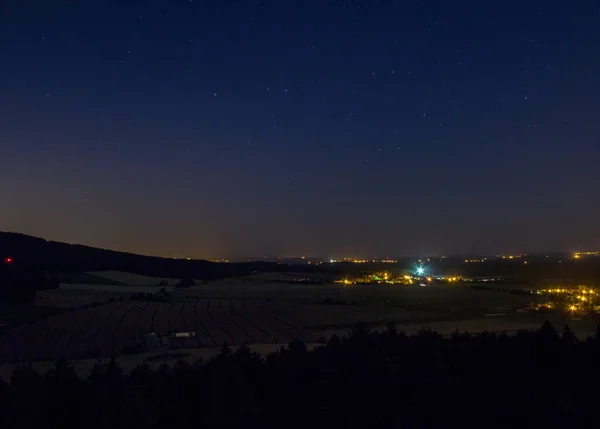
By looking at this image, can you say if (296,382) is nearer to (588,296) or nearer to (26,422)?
(26,422)

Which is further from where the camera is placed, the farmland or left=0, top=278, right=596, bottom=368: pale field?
left=0, top=278, right=596, bottom=368: pale field

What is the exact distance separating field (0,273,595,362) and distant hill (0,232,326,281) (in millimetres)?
27842

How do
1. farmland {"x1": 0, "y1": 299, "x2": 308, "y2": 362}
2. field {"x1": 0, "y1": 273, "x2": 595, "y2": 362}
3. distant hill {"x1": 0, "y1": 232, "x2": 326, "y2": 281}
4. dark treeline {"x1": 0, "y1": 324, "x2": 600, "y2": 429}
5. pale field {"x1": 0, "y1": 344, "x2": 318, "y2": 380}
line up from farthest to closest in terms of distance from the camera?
distant hill {"x1": 0, "y1": 232, "x2": 326, "y2": 281}
field {"x1": 0, "y1": 273, "x2": 595, "y2": 362}
farmland {"x1": 0, "y1": 299, "x2": 308, "y2": 362}
pale field {"x1": 0, "y1": 344, "x2": 318, "y2": 380}
dark treeline {"x1": 0, "y1": 324, "x2": 600, "y2": 429}

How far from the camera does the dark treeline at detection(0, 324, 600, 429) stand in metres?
12.9

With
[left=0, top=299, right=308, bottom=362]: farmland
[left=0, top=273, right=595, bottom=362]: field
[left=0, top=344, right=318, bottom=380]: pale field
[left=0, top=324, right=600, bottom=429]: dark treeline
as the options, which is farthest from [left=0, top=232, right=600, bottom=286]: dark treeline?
[left=0, top=324, right=600, bottom=429]: dark treeline

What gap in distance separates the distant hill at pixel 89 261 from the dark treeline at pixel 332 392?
73222 millimetres

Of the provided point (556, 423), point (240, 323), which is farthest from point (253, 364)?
point (240, 323)

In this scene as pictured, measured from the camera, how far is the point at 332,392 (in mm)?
14422

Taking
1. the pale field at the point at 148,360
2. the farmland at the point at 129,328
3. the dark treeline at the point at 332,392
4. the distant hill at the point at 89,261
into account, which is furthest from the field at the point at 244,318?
the distant hill at the point at 89,261

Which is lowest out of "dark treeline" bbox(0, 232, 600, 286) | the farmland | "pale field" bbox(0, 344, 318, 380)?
"pale field" bbox(0, 344, 318, 380)

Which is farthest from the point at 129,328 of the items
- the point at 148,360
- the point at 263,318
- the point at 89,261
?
the point at 89,261

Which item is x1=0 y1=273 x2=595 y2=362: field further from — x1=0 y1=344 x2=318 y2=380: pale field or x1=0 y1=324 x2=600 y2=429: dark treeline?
x1=0 y1=324 x2=600 y2=429: dark treeline

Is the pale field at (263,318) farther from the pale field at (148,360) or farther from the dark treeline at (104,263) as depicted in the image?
the dark treeline at (104,263)

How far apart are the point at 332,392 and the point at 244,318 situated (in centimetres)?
2876
